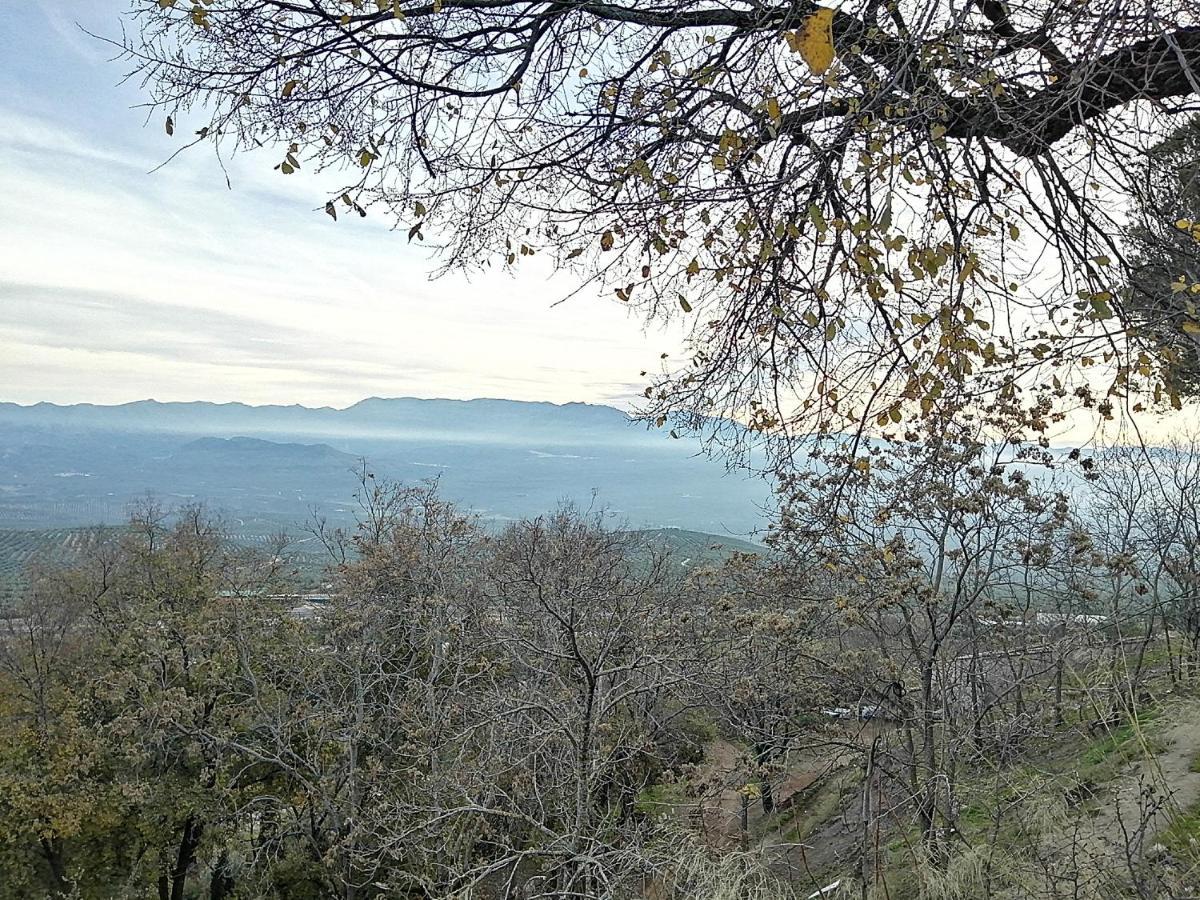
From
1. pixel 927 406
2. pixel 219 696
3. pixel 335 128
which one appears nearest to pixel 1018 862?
pixel 927 406

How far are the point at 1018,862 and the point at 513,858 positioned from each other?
371 cm

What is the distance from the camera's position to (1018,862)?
386cm

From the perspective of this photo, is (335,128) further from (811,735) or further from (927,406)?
(811,735)

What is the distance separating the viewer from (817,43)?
1.39 m

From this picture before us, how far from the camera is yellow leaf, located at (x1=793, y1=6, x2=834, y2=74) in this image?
1373 millimetres

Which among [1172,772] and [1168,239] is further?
[1172,772]

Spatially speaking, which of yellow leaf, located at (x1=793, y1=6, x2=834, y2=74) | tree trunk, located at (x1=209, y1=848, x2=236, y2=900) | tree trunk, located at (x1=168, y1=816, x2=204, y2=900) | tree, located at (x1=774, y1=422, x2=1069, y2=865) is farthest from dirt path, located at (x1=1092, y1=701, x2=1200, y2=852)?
tree trunk, located at (x1=168, y1=816, x2=204, y2=900)

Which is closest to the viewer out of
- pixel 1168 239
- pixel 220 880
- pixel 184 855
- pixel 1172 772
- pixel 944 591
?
pixel 1168 239

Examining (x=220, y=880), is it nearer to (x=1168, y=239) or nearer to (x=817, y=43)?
(x=1168, y=239)

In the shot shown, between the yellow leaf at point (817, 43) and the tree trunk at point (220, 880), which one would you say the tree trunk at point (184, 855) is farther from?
the yellow leaf at point (817, 43)

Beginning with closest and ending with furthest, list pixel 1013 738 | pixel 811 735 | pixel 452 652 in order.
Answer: pixel 1013 738 < pixel 811 735 < pixel 452 652

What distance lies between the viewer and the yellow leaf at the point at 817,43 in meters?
1.37

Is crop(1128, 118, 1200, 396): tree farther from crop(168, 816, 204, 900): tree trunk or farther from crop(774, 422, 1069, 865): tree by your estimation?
crop(168, 816, 204, 900): tree trunk

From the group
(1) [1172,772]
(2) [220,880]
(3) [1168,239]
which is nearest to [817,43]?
(3) [1168,239]
